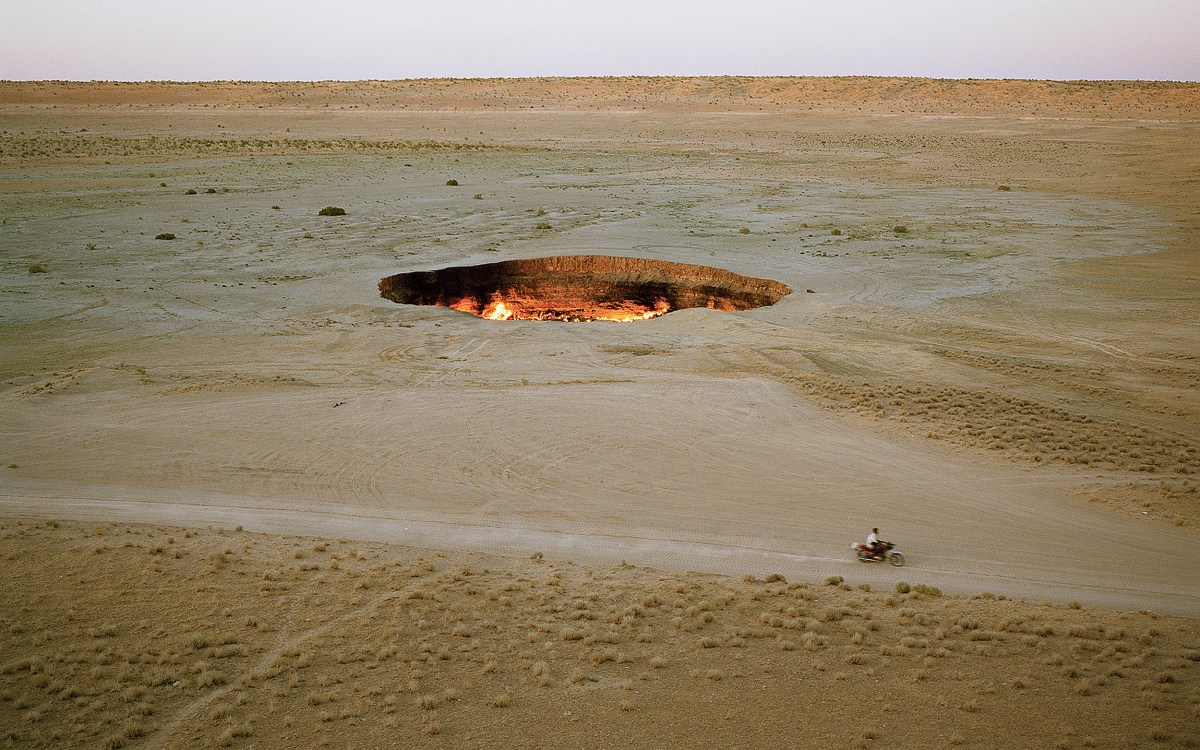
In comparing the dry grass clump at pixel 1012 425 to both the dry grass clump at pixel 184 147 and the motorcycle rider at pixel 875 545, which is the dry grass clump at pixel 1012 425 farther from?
the dry grass clump at pixel 184 147

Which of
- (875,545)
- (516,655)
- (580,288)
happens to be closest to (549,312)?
(580,288)

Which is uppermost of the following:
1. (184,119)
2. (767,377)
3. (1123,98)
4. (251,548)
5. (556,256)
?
(1123,98)

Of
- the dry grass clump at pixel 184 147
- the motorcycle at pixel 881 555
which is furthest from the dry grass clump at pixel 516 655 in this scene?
the dry grass clump at pixel 184 147

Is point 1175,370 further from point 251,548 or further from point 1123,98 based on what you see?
point 1123,98

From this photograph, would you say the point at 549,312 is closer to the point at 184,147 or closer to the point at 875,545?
the point at 875,545

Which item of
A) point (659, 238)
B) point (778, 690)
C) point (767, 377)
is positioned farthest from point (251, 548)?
point (659, 238)

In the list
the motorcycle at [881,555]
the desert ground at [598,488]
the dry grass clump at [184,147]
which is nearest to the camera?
the desert ground at [598,488]

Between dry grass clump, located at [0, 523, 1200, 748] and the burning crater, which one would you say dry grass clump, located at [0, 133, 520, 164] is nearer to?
the burning crater
